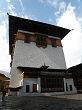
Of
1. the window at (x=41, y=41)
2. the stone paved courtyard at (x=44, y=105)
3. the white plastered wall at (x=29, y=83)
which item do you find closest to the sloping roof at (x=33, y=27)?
the window at (x=41, y=41)

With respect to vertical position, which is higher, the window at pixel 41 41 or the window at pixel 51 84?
the window at pixel 41 41

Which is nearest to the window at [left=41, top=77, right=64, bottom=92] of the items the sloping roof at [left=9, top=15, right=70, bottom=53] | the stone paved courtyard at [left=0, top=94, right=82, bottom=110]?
the stone paved courtyard at [left=0, top=94, right=82, bottom=110]

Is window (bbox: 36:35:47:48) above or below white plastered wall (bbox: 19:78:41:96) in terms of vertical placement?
above

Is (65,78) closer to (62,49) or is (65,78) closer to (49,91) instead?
(49,91)

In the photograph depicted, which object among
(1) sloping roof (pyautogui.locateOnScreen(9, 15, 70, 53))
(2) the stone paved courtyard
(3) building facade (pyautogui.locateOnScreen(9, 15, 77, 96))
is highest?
(1) sloping roof (pyautogui.locateOnScreen(9, 15, 70, 53))

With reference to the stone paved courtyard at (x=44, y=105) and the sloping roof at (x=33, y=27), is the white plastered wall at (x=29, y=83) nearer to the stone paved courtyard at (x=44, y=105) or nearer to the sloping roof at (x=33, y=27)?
the stone paved courtyard at (x=44, y=105)

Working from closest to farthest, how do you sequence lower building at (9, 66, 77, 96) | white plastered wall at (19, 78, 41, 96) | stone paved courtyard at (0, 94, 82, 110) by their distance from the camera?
stone paved courtyard at (0, 94, 82, 110), white plastered wall at (19, 78, 41, 96), lower building at (9, 66, 77, 96)

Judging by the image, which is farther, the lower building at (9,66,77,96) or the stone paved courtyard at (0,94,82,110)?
the lower building at (9,66,77,96)

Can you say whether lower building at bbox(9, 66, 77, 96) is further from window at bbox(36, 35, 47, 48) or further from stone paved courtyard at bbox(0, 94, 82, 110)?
stone paved courtyard at bbox(0, 94, 82, 110)

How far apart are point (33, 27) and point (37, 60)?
7.33 metres

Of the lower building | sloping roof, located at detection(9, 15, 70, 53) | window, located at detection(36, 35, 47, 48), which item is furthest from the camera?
window, located at detection(36, 35, 47, 48)

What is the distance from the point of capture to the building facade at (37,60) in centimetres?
1942

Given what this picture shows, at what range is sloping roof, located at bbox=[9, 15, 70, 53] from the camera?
24.6 meters

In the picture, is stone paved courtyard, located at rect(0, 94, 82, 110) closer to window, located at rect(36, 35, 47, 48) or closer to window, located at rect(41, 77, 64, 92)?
window, located at rect(41, 77, 64, 92)
